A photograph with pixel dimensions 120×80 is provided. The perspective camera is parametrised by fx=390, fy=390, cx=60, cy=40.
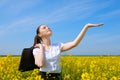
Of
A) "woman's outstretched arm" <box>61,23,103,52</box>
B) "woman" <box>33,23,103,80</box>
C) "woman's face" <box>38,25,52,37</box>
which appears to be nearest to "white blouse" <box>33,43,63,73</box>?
"woman" <box>33,23,103,80</box>

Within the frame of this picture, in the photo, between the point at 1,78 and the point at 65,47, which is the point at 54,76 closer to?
the point at 65,47

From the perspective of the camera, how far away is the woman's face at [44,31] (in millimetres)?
5523

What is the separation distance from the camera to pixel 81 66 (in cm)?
1005

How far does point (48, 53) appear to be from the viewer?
18.5 feet

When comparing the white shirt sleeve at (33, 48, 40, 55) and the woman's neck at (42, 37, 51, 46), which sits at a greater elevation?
the woman's neck at (42, 37, 51, 46)

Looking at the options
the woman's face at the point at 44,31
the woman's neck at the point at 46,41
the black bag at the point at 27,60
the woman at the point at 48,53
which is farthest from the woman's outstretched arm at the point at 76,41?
the black bag at the point at 27,60

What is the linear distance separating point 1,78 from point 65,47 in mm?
2142

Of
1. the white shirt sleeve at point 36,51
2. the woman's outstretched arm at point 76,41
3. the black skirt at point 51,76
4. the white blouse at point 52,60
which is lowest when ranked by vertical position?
the black skirt at point 51,76

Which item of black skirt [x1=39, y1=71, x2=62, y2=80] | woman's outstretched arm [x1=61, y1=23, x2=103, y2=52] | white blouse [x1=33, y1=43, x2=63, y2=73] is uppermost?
woman's outstretched arm [x1=61, y1=23, x2=103, y2=52]

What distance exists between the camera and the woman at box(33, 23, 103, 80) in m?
5.53

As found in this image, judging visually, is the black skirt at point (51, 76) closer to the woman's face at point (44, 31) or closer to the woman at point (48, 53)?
the woman at point (48, 53)

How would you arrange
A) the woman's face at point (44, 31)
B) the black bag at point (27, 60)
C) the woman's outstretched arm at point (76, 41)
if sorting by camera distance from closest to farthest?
the woman's outstretched arm at point (76, 41), the woman's face at point (44, 31), the black bag at point (27, 60)

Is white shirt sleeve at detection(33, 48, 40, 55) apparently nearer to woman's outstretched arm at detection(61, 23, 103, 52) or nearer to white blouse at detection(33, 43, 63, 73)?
white blouse at detection(33, 43, 63, 73)

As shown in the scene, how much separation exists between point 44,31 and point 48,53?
1.07 ft
